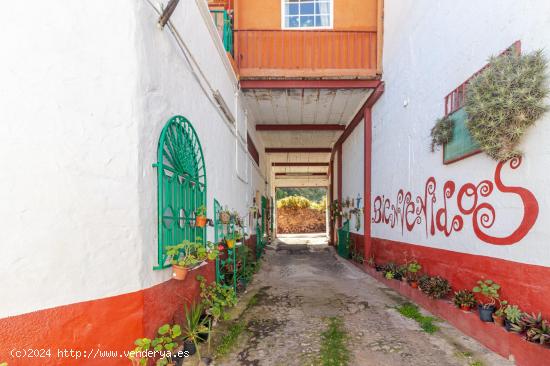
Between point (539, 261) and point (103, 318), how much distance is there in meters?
3.76

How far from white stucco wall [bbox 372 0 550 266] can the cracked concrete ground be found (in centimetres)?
115

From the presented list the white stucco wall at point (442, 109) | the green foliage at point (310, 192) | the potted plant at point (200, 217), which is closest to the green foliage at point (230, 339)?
the potted plant at point (200, 217)

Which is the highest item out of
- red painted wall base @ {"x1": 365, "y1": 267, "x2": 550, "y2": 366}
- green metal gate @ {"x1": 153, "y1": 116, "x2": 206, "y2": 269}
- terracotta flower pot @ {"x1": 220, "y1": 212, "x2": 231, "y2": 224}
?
green metal gate @ {"x1": 153, "y1": 116, "x2": 206, "y2": 269}

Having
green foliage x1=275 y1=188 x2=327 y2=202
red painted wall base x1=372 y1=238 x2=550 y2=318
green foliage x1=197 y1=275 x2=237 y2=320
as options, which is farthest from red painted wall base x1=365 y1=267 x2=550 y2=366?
green foliage x1=275 y1=188 x2=327 y2=202

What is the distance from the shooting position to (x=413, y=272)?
5258 mm

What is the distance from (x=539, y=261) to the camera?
2834 mm

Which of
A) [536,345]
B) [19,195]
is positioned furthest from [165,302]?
[536,345]

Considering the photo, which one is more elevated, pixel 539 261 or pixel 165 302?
pixel 539 261

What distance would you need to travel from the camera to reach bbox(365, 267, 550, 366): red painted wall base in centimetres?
272

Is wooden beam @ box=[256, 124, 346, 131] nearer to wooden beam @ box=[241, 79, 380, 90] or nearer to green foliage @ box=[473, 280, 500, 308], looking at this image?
wooden beam @ box=[241, 79, 380, 90]

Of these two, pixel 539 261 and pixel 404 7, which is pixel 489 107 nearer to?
pixel 539 261

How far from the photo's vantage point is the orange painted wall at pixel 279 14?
286 inches

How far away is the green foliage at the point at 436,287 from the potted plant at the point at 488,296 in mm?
795

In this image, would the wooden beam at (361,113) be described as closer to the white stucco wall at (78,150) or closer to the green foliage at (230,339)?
the white stucco wall at (78,150)
